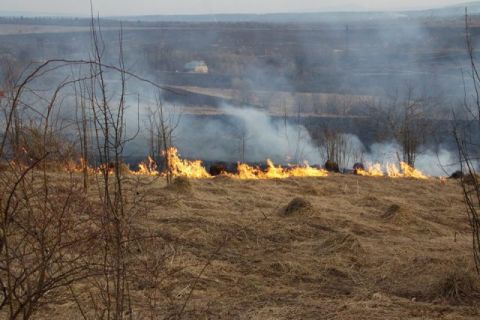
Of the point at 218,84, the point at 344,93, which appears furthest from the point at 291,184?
the point at 218,84

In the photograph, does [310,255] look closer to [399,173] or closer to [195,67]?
[399,173]

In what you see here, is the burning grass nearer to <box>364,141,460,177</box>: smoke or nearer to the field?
the field

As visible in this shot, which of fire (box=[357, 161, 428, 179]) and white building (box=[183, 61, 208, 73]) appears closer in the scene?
fire (box=[357, 161, 428, 179])

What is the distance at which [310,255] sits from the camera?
6.79m

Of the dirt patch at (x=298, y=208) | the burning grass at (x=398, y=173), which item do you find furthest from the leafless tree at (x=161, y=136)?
the burning grass at (x=398, y=173)

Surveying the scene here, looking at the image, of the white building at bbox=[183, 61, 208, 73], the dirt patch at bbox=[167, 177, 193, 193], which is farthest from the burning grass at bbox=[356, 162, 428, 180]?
the white building at bbox=[183, 61, 208, 73]

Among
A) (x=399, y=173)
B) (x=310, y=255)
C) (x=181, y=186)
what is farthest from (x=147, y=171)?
(x=310, y=255)

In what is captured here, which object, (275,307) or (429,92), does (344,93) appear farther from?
(275,307)

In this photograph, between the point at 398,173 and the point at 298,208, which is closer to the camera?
the point at 298,208

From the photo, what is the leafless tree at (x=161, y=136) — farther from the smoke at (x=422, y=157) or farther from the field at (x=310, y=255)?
the smoke at (x=422, y=157)

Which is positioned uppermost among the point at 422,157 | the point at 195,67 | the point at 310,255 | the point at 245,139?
the point at 195,67

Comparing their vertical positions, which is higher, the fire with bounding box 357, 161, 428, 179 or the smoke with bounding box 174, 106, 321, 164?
the fire with bounding box 357, 161, 428, 179

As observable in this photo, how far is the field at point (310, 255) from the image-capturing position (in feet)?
16.1

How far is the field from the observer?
16.1 feet
